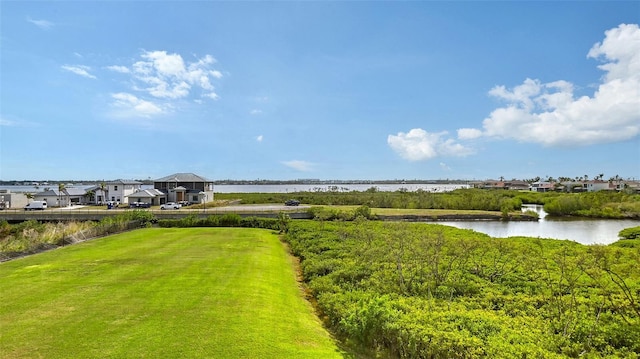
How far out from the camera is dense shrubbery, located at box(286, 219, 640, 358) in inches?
271

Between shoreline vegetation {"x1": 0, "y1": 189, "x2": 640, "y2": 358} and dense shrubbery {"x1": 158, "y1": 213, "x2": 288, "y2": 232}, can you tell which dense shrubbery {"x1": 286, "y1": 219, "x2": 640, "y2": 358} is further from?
dense shrubbery {"x1": 158, "y1": 213, "x2": 288, "y2": 232}

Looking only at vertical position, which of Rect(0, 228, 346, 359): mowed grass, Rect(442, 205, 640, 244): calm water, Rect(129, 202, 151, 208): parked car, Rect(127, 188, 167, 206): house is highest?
Rect(127, 188, 167, 206): house

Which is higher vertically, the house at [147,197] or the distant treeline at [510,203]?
the house at [147,197]

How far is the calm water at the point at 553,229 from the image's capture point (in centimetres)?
3773

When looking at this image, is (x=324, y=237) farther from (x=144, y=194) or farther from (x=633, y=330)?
(x=144, y=194)

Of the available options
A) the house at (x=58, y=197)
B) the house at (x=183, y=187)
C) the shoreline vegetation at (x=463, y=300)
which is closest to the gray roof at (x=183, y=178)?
the house at (x=183, y=187)

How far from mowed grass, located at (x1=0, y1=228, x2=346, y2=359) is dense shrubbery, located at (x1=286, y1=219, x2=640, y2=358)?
113 centimetres

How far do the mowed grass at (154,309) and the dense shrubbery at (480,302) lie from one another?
113cm

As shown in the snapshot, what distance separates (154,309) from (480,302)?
8.72 meters

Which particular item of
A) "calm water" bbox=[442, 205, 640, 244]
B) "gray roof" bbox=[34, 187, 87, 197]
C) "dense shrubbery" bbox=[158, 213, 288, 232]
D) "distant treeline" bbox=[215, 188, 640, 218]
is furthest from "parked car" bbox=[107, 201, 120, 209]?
"calm water" bbox=[442, 205, 640, 244]

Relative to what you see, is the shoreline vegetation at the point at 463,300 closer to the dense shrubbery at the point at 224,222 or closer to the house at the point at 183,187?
the dense shrubbery at the point at 224,222

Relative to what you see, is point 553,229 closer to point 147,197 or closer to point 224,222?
point 224,222

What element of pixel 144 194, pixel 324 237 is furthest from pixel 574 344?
pixel 144 194

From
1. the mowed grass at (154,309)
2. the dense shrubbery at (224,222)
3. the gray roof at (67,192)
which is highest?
the gray roof at (67,192)
